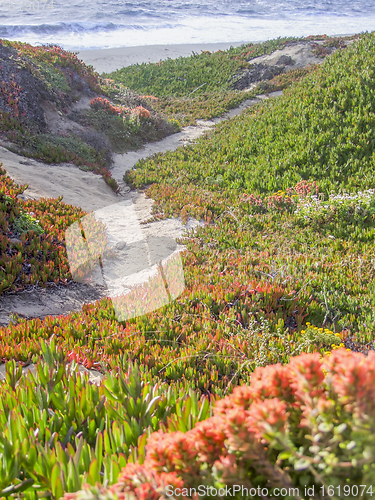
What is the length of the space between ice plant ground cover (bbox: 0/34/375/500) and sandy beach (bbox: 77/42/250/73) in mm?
32125

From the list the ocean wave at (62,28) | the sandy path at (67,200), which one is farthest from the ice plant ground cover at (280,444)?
the ocean wave at (62,28)

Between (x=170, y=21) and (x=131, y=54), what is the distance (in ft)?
69.0

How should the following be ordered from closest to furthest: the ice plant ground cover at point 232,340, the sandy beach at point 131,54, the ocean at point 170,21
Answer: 1. the ice plant ground cover at point 232,340
2. the sandy beach at point 131,54
3. the ocean at point 170,21

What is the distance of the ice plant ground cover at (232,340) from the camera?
127 centimetres

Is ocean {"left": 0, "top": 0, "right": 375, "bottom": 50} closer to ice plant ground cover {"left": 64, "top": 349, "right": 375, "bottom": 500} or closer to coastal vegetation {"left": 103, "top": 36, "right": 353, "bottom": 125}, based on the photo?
coastal vegetation {"left": 103, "top": 36, "right": 353, "bottom": 125}

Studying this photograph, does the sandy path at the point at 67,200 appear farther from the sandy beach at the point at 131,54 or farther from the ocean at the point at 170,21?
the ocean at the point at 170,21

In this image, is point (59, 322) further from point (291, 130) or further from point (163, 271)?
point (291, 130)

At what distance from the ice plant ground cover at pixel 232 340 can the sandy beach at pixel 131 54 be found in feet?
105

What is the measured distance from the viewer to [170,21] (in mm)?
56844

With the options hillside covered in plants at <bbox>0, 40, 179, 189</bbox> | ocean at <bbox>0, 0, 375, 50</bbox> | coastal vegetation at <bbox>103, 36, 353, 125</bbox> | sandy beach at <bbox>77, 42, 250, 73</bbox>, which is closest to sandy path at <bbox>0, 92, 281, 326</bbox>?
hillside covered in plants at <bbox>0, 40, 179, 189</bbox>

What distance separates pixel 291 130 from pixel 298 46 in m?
22.3

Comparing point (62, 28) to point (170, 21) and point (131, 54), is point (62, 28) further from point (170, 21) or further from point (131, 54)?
point (170, 21)

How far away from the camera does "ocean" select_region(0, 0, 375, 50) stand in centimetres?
4556

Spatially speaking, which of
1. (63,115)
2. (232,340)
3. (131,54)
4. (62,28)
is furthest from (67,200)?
(62,28)
